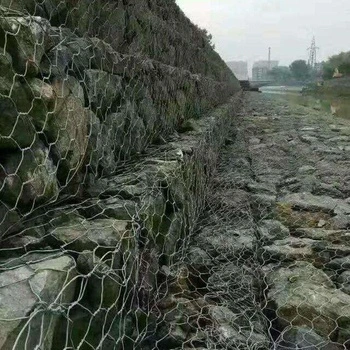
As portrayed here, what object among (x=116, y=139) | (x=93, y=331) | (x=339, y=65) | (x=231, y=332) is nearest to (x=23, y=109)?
(x=93, y=331)

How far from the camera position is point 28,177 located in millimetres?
1352

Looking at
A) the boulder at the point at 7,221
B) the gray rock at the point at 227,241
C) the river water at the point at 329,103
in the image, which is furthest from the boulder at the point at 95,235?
the river water at the point at 329,103

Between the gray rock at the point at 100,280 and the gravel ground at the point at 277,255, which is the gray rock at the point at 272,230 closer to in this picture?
the gravel ground at the point at 277,255

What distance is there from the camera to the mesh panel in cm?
127

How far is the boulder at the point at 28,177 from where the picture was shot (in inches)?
50.5

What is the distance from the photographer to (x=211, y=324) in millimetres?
1762

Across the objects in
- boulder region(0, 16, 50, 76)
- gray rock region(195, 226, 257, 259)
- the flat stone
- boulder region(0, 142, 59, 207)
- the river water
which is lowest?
the river water

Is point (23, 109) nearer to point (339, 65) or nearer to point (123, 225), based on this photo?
point (123, 225)

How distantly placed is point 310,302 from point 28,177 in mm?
1288

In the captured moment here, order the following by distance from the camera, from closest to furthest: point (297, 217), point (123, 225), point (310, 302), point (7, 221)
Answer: point (7, 221) < point (123, 225) < point (310, 302) < point (297, 217)

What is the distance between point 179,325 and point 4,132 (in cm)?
97

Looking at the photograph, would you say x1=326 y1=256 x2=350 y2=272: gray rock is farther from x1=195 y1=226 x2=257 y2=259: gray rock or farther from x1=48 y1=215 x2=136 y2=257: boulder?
x1=48 y1=215 x2=136 y2=257: boulder

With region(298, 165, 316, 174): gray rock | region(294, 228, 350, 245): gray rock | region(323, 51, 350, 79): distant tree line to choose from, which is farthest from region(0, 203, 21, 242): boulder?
region(323, 51, 350, 79): distant tree line

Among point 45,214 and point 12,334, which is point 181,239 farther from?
point 12,334
